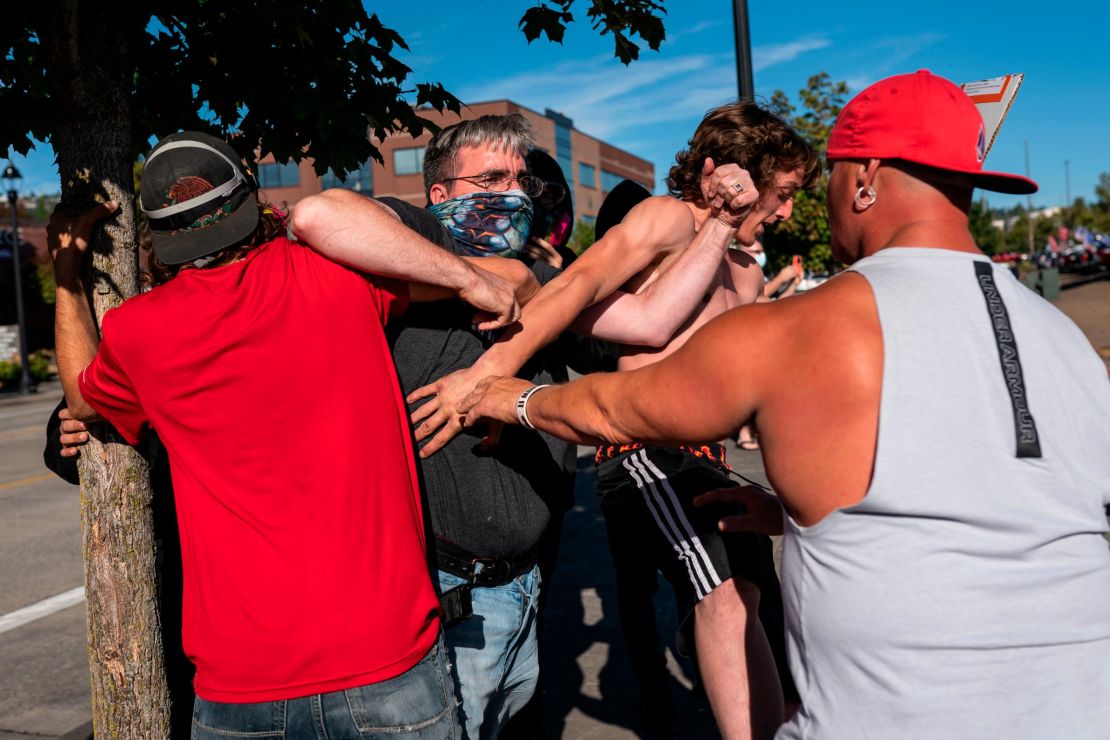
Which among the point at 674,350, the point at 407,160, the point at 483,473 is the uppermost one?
the point at 407,160

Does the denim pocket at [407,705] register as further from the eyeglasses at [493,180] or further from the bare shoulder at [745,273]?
the bare shoulder at [745,273]

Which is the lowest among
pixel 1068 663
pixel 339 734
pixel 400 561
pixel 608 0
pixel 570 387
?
pixel 339 734

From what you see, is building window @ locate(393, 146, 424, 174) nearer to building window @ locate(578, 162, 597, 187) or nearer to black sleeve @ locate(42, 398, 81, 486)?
building window @ locate(578, 162, 597, 187)

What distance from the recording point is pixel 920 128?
5.41ft

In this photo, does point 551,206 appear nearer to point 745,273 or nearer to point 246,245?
point 745,273

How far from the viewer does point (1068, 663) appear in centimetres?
154

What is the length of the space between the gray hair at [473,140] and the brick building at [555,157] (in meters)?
42.0

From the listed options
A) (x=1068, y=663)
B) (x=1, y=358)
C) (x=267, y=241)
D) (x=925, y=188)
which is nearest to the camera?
(x=1068, y=663)

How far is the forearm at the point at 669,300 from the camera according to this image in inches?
109

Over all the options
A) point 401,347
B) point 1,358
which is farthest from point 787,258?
point 1,358

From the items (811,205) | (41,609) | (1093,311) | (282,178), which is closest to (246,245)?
(41,609)

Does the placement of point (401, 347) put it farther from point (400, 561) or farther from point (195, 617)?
point (195, 617)

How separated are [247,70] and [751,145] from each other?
1668 millimetres

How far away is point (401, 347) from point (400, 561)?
64 centimetres
